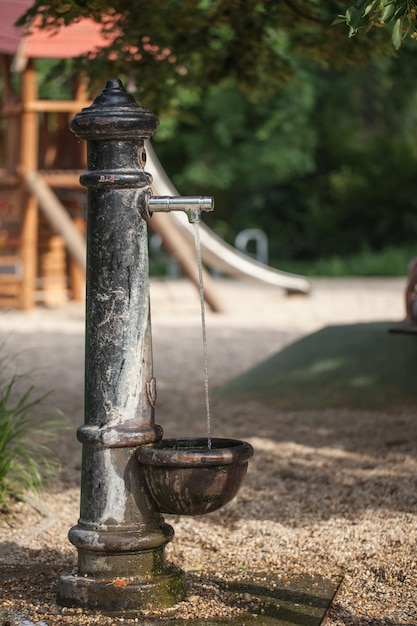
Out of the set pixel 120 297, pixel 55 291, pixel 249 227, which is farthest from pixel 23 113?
pixel 249 227

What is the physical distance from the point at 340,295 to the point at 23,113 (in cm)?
520

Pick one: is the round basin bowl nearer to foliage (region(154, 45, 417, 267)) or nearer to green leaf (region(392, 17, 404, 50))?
green leaf (region(392, 17, 404, 50))

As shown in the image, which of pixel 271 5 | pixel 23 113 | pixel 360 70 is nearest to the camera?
pixel 271 5

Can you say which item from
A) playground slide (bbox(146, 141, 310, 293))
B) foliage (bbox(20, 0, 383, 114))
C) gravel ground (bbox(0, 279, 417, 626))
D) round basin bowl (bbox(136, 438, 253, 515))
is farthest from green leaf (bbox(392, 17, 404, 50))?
playground slide (bbox(146, 141, 310, 293))

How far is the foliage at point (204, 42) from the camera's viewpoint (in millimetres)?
5516

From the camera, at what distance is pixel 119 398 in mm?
3295

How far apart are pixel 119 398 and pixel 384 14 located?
1.40 metres

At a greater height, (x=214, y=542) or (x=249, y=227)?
(x=249, y=227)

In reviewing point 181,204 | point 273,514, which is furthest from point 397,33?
point 273,514

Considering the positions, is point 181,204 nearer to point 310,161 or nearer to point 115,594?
point 115,594

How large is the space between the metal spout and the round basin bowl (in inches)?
29.3

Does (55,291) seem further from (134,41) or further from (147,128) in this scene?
(147,128)

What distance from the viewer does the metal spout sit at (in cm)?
332

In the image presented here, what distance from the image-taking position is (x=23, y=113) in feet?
41.3
